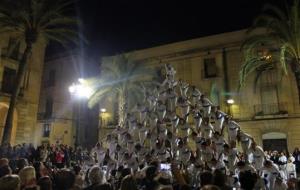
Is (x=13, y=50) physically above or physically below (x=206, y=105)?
above

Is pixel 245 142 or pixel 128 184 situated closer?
pixel 128 184

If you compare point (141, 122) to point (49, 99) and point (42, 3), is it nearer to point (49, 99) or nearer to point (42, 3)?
point (42, 3)

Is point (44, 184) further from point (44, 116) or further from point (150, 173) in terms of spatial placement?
point (44, 116)

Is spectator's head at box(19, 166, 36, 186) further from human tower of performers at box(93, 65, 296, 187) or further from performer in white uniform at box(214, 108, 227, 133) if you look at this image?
performer in white uniform at box(214, 108, 227, 133)

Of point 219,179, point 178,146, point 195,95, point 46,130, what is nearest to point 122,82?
point 195,95

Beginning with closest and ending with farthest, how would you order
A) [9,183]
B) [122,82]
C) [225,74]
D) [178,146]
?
[9,183], [178,146], [122,82], [225,74]

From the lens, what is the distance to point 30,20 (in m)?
17.6

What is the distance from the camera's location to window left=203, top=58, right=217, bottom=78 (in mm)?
27750

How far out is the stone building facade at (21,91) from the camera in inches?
961

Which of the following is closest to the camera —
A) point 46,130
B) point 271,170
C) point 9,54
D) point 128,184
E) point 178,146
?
point 128,184

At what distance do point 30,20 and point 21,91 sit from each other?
9358 millimetres

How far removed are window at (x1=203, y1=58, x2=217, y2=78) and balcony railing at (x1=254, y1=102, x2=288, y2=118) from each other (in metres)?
4.70

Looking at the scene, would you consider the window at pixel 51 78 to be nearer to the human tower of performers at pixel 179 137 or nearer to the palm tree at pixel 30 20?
the palm tree at pixel 30 20

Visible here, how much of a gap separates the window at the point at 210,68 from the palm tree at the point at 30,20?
1321cm
